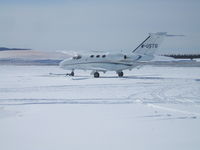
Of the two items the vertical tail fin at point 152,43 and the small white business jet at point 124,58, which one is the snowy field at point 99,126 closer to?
the small white business jet at point 124,58

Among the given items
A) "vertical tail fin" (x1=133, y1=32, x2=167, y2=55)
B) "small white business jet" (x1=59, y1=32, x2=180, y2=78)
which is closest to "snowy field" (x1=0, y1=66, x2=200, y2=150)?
"small white business jet" (x1=59, y1=32, x2=180, y2=78)

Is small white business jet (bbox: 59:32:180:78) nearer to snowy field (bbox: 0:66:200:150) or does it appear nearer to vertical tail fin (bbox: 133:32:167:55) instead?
vertical tail fin (bbox: 133:32:167:55)

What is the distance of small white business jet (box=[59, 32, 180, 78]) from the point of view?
105ft

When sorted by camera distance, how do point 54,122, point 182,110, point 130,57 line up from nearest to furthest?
1. point 54,122
2. point 182,110
3. point 130,57

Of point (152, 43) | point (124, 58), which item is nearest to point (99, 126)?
point (124, 58)

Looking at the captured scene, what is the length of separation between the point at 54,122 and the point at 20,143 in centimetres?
217

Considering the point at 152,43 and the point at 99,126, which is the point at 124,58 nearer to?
the point at 152,43

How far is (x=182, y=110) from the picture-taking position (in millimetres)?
11344

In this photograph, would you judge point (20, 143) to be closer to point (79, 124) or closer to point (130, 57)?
point (79, 124)

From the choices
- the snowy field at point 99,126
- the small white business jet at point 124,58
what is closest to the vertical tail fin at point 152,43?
the small white business jet at point 124,58

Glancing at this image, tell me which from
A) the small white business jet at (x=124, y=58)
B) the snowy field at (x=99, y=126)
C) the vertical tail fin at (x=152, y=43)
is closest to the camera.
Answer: the snowy field at (x=99, y=126)

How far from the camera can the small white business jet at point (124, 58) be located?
32.1 m

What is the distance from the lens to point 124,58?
32500 millimetres

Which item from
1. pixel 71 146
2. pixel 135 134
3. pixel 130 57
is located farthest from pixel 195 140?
pixel 130 57
